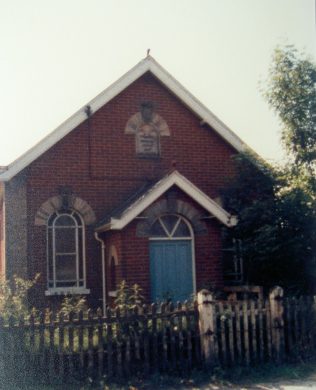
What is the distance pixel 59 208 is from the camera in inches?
559

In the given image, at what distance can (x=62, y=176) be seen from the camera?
47.0 feet

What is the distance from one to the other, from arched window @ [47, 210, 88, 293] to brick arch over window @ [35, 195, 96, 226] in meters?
0.20

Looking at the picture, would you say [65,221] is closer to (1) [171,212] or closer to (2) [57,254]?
(2) [57,254]

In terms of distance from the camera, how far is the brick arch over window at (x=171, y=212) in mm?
13031

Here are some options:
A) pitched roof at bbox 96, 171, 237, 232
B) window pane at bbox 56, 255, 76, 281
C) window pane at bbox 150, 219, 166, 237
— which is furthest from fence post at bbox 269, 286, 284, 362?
window pane at bbox 56, 255, 76, 281

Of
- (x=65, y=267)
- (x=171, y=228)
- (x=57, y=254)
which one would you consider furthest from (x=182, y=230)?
(x=57, y=254)

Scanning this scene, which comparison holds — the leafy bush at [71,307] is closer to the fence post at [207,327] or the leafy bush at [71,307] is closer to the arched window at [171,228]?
the fence post at [207,327]

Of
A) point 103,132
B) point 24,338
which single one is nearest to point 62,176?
point 103,132

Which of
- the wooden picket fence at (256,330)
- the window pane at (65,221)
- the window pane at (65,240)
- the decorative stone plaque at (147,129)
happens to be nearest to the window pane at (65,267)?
the window pane at (65,240)

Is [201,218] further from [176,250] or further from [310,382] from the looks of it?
[310,382]

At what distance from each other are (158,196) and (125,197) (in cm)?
213

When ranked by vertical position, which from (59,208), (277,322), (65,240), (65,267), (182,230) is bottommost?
(277,322)

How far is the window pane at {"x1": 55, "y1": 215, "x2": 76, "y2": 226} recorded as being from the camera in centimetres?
1436

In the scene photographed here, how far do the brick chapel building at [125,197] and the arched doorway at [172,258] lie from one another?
0.03 meters
